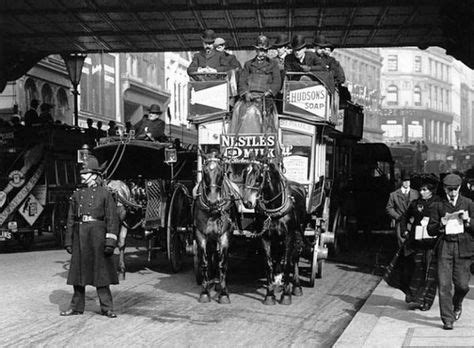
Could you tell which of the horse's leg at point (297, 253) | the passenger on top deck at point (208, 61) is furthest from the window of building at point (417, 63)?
the horse's leg at point (297, 253)

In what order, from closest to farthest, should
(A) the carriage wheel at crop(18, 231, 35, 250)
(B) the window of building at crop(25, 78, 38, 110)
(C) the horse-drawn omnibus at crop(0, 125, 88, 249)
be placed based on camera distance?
(C) the horse-drawn omnibus at crop(0, 125, 88, 249) → (A) the carriage wheel at crop(18, 231, 35, 250) → (B) the window of building at crop(25, 78, 38, 110)

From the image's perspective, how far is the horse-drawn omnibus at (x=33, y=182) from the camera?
1641cm

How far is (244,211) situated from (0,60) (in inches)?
567

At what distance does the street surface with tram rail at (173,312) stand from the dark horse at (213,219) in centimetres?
37

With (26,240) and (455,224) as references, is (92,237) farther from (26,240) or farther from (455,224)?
(26,240)

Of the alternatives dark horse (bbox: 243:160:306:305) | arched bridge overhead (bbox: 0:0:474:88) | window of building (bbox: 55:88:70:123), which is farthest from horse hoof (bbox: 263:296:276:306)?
window of building (bbox: 55:88:70:123)

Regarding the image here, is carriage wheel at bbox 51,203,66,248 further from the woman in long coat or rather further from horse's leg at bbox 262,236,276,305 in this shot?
the woman in long coat

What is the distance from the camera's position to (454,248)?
27.5 feet

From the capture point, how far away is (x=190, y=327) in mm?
8758

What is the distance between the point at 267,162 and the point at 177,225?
3.88 m

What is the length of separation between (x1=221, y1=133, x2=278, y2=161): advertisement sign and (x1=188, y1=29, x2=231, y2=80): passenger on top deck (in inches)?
61.5

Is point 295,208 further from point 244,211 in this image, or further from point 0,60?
point 0,60

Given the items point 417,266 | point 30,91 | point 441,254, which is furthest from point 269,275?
point 30,91

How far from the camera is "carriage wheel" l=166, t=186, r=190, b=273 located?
13156 mm
